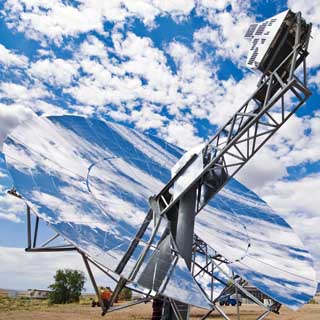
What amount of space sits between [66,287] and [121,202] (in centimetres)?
4947

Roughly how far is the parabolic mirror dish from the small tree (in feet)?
151

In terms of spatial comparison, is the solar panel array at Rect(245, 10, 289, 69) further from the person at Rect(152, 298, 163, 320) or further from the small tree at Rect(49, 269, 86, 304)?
the small tree at Rect(49, 269, 86, 304)

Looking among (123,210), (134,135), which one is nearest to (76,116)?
(134,135)

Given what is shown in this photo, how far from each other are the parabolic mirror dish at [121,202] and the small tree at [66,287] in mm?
46163

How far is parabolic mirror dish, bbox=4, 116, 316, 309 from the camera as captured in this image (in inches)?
437

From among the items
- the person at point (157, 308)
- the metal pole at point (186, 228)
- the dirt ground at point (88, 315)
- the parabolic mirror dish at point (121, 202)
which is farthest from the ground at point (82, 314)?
the metal pole at point (186, 228)

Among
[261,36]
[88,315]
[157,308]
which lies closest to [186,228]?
[157,308]

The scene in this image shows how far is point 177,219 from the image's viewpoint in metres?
13.0

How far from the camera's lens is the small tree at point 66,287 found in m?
58.8

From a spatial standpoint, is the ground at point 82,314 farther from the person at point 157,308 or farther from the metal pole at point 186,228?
the metal pole at point 186,228

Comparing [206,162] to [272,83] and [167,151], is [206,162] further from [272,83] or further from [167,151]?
[167,151]

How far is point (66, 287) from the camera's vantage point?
59938 millimetres

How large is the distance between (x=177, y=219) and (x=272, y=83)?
4.84m

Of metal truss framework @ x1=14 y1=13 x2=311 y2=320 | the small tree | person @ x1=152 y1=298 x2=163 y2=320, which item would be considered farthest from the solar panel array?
the small tree
